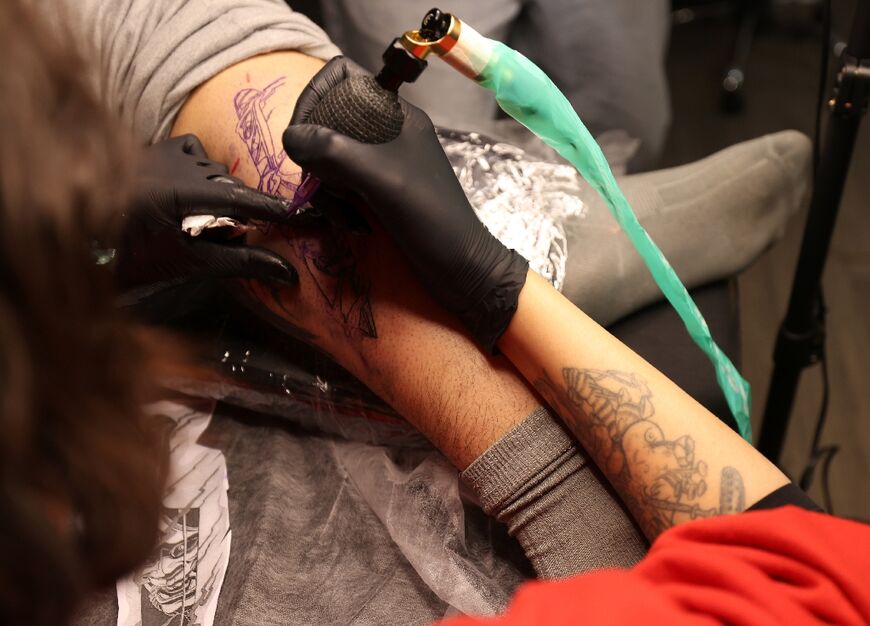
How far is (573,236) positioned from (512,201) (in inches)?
3.5

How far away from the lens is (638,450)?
802mm

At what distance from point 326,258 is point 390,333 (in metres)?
0.11

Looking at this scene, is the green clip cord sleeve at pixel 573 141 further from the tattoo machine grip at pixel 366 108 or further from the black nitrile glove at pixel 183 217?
the black nitrile glove at pixel 183 217

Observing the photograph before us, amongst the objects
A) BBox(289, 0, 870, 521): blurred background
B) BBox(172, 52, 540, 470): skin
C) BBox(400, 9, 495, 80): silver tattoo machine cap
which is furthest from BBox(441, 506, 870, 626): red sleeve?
BBox(289, 0, 870, 521): blurred background

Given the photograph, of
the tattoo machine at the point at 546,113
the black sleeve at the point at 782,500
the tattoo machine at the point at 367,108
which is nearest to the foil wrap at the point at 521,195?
the tattoo machine at the point at 546,113

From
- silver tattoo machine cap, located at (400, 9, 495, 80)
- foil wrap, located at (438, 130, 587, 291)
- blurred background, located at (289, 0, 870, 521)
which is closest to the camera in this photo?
silver tattoo machine cap, located at (400, 9, 495, 80)

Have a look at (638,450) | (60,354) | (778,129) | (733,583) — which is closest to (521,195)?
(638,450)

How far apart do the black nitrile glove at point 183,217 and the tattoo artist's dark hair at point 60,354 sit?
332 millimetres

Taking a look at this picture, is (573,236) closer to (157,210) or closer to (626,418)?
(626,418)

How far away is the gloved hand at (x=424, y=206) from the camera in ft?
2.52

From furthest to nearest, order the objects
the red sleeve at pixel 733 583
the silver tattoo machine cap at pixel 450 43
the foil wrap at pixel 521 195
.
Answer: the foil wrap at pixel 521 195 → the silver tattoo machine cap at pixel 450 43 → the red sleeve at pixel 733 583

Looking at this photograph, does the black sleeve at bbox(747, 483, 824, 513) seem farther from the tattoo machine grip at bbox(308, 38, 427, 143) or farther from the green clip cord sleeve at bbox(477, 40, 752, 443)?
the tattoo machine grip at bbox(308, 38, 427, 143)

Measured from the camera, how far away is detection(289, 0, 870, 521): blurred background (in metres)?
1.73

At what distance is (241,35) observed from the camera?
1020 mm
